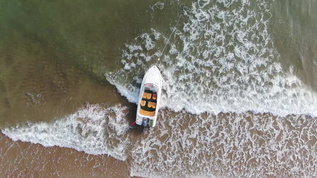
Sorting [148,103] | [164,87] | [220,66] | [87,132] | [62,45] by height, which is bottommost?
[87,132]

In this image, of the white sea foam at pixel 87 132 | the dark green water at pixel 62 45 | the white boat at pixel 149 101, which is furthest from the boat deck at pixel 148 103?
the dark green water at pixel 62 45

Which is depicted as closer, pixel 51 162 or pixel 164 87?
pixel 51 162

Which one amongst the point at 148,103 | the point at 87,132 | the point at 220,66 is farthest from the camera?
the point at 220,66

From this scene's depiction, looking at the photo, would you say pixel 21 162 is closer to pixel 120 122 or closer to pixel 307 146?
pixel 120 122

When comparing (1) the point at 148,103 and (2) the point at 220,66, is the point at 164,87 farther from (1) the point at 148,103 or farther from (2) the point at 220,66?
(2) the point at 220,66

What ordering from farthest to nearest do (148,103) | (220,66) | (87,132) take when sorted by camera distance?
(220,66) → (87,132) → (148,103)

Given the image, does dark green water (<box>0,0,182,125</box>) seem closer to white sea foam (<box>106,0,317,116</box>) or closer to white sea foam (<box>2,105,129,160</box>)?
white sea foam (<box>2,105,129,160</box>)

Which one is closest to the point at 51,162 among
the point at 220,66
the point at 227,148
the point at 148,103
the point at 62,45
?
the point at 148,103

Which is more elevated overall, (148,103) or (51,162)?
(148,103)
